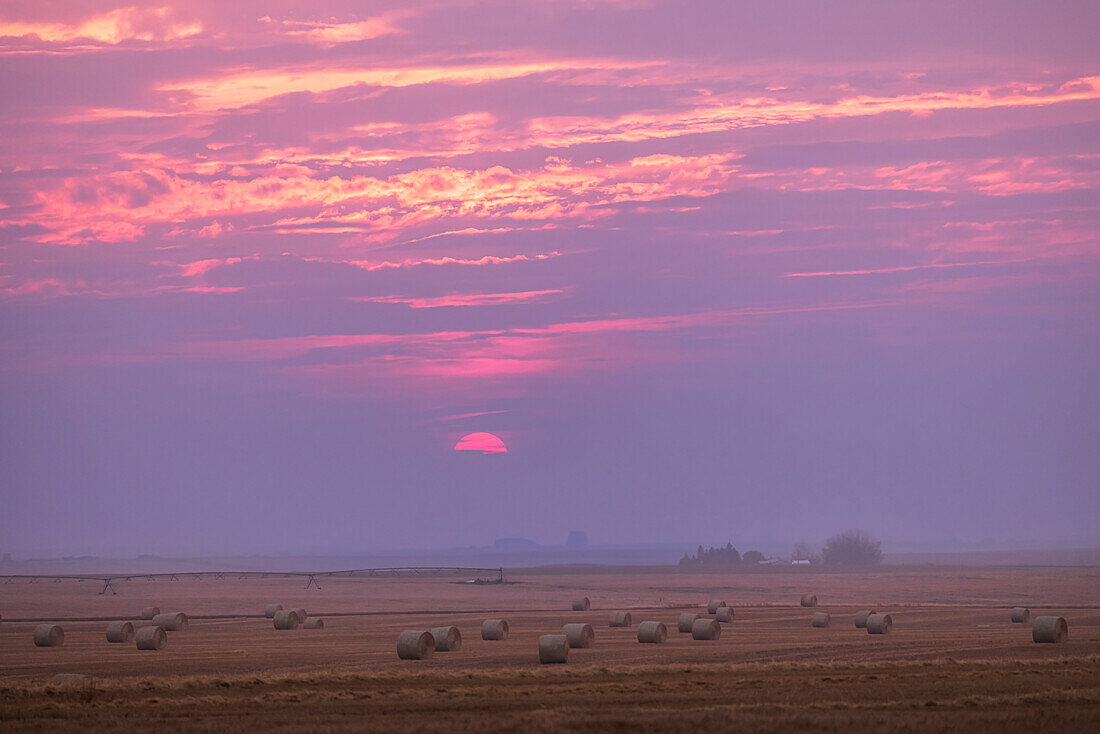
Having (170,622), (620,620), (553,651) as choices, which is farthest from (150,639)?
(620,620)

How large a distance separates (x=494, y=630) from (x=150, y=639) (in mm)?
12369

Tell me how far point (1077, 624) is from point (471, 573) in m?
99.7

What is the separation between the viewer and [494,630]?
164ft

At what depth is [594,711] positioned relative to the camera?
2516 centimetres

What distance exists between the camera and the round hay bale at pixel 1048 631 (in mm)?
44656

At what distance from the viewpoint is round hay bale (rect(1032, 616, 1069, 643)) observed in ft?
147

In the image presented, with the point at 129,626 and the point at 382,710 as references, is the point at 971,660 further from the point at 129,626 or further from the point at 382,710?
the point at 129,626

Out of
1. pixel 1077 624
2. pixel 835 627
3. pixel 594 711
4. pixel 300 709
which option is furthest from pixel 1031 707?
pixel 1077 624

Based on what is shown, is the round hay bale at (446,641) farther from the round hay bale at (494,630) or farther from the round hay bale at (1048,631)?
the round hay bale at (1048,631)

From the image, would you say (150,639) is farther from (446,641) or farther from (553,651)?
(553,651)

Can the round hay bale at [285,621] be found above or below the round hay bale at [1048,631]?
above

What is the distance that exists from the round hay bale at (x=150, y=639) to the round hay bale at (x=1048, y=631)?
30026mm

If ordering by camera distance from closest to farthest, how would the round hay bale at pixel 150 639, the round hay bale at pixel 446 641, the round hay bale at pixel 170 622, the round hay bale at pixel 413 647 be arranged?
the round hay bale at pixel 413 647, the round hay bale at pixel 446 641, the round hay bale at pixel 150 639, the round hay bale at pixel 170 622

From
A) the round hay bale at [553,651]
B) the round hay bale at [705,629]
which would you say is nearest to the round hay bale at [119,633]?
the round hay bale at [553,651]
